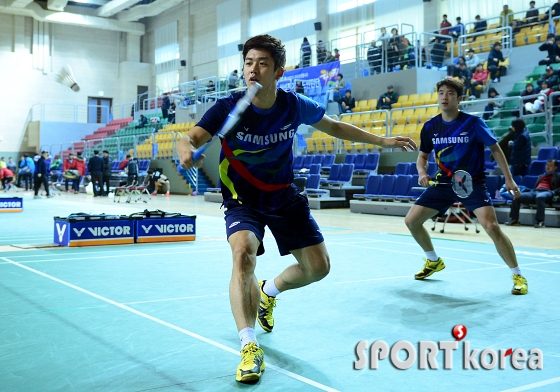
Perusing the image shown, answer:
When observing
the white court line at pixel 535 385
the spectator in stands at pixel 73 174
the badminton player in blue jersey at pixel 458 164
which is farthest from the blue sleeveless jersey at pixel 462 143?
the spectator in stands at pixel 73 174

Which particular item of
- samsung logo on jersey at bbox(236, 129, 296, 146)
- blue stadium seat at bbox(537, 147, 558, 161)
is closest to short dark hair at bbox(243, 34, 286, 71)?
samsung logo on jersey at bbox(236, 129, 296, 146)

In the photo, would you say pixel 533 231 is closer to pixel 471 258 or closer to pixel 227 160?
pixel 471 258

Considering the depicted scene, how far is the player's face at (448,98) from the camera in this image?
633 cm

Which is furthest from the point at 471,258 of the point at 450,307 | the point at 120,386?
the point at 120,386

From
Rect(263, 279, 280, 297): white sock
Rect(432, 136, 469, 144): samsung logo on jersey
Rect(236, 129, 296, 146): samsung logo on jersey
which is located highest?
Rect(432, 136, 469, 144): samsung logo on jersey

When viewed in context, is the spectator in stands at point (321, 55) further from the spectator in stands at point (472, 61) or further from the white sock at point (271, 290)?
the white sock at point (271, 290)

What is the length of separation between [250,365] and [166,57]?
1691 inches

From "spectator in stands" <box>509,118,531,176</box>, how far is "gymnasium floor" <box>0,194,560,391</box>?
5.48m

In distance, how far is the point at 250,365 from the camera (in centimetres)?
339

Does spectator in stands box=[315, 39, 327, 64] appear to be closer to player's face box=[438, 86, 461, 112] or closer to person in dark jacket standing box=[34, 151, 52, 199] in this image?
person in dark jacket standing box=[34, 151, 52, 199]

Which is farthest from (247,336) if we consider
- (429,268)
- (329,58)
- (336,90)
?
(329,58)

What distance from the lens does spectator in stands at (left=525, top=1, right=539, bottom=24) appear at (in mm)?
21547

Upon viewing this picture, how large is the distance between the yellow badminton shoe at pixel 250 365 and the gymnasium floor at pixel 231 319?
47mm

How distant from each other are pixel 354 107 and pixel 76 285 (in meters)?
18.8
